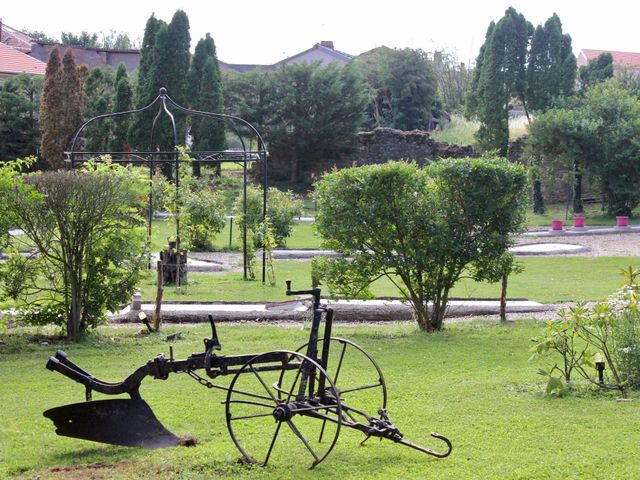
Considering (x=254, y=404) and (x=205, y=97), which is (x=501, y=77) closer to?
(x=205, y=97)

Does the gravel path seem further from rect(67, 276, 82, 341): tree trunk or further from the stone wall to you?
rect(67, 276, 82, 341): tree trunk

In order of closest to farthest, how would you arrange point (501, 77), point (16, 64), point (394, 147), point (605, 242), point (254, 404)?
1. point (254, 404)
2. point (605, 242)
3. point (501, 77)
4. point (394, 147)
5. point (16, 64)

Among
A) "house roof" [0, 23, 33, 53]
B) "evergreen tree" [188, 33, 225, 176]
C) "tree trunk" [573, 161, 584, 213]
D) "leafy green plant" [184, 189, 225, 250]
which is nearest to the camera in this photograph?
"leafy green plant" [184, 189, 225, 250]

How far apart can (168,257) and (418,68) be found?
35441 millimetres

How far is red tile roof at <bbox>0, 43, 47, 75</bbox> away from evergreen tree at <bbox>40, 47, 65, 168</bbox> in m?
10.4

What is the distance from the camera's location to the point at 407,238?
36.3 ft

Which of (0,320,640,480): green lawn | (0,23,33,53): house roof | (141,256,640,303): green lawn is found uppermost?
(0,23,33,53): house roof

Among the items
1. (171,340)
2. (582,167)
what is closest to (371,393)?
(171,340)

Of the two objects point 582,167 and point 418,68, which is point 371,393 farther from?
point 418,68

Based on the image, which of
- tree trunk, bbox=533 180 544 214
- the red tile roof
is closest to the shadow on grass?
tree trunk, bbox=533 180 544 214

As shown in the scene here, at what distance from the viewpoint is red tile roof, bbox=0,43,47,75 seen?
4641cm

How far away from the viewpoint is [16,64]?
1866 inches

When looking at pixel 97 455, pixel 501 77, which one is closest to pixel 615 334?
pixel 97 455

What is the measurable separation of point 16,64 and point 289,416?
45934 mm
